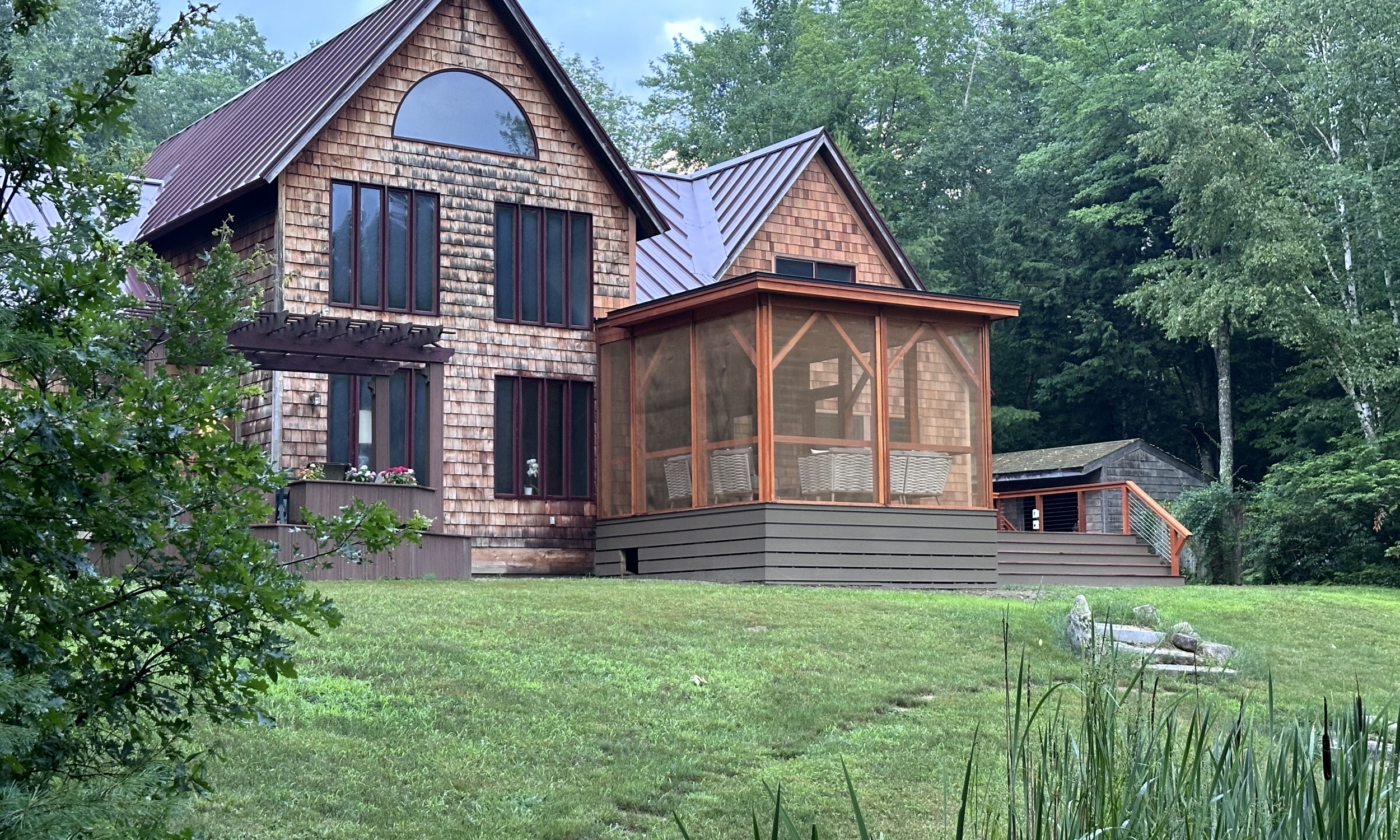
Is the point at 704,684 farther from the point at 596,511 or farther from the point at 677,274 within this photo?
the point at 677,274

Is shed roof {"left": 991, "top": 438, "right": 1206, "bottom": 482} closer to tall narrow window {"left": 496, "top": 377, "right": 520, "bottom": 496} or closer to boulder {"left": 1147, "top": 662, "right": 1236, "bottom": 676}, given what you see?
tall narrow window {"left": 496, "top": 377, "right": 520, "bottom": 496}

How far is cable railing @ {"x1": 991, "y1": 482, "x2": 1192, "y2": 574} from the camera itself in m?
21.7

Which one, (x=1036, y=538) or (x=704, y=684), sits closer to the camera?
(x=704, y=684)

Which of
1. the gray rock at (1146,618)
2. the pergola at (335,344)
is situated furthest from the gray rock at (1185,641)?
the pergola at (335,344)

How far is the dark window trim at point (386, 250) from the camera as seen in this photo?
62.8 feet

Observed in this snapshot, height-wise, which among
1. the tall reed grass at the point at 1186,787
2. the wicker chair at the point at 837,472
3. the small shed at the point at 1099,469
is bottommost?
the tall reed grass at the point at 1186,787

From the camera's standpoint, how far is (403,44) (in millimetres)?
19453

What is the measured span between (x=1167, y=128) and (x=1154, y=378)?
8609 millimetres

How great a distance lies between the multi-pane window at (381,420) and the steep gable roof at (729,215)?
4.19m

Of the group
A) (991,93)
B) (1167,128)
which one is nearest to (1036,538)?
(1167,128)

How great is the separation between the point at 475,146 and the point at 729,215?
5.49 metres

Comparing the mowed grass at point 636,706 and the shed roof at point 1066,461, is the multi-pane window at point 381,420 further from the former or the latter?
the shed roof at point 1066,461

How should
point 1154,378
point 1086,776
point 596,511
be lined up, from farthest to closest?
point 1154,378 < point 596,511 < point 1086,776

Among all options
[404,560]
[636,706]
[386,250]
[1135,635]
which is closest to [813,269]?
[386,250]
